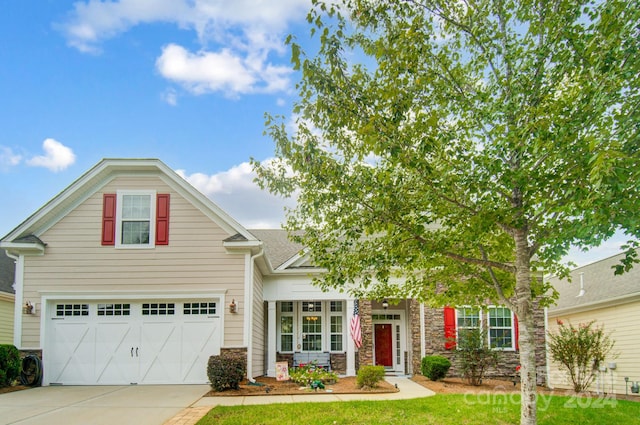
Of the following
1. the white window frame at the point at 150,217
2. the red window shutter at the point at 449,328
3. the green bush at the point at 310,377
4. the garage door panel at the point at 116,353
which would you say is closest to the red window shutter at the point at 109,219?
the white window frame at the point at 150,217

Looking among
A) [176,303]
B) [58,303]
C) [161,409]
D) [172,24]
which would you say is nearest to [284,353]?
[176,303]

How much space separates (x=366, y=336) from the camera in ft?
54.9

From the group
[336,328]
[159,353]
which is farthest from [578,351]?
[159,353]

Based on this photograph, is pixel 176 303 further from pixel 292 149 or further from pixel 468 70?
pixel 468 70

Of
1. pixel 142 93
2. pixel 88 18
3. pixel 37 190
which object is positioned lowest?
pixel 37 190

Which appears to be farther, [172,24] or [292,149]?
[172,24]

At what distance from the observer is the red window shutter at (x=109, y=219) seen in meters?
14.2

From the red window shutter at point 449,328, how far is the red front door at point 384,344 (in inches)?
98.7

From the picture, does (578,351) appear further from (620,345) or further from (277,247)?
(277,247)

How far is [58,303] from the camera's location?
14086mm

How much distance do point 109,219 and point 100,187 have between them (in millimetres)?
939

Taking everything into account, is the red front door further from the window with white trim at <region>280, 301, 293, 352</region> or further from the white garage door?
the white garage door

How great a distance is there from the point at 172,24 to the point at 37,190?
6.71 meters

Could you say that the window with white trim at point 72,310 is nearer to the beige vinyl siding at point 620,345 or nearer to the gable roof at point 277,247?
the gable roof at point 277,247
